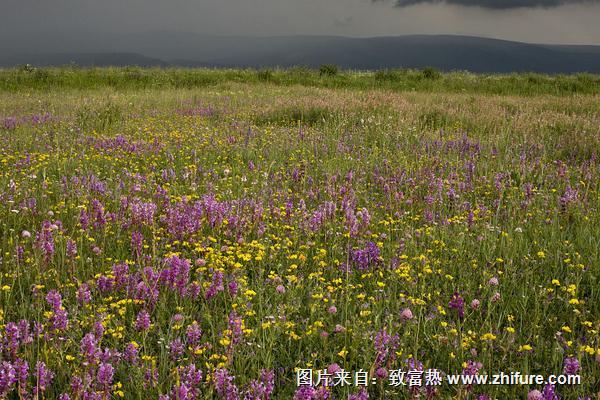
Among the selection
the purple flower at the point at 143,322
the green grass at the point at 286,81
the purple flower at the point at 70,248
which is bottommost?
the purple flower at the point at 143,322

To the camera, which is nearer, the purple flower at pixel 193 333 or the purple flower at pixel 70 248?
the purple flower at pixel 193 333

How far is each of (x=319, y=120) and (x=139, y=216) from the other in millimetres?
7284

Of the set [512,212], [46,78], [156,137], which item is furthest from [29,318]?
[46,78]

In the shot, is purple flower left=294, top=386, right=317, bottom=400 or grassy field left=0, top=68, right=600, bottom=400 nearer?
purple flower left=294, top=386, right=317, bottom=400

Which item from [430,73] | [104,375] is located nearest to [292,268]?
[104,375]

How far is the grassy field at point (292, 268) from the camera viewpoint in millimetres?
2803

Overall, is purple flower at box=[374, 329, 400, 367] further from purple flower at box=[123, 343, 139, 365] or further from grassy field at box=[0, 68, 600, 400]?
purple flower at box=[123, 343, 139, 365]

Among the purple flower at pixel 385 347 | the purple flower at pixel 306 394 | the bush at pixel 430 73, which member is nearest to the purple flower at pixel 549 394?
the purple flower at pixel 385 347

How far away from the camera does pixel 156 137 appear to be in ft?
29.9

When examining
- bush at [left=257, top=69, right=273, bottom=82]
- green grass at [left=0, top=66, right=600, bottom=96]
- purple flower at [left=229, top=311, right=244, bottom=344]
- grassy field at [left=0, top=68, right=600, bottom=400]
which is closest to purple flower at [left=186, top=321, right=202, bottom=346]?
grassy field at [left=0, top=68, right=600, bottom=400]

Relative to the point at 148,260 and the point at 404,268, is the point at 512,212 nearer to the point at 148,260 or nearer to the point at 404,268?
the point at 404,268

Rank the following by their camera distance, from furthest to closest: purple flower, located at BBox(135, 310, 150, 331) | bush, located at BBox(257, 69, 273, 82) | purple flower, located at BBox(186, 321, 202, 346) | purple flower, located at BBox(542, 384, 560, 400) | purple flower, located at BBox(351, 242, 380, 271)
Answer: bush, located at BBox(257, 69, 273, 82) < purple flower, located at BBox(351, 242, 380, 271) < purple flower, located at BBox(135, 310, 150, 331) < purple flower, located at BBox(186, 321, 202, 346) < purple flower, located at BBox(542, 384, 560, 400)

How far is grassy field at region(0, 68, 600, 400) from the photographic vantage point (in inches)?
110

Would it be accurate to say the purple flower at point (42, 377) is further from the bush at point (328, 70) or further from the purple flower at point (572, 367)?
the bush at point (328, 70)
